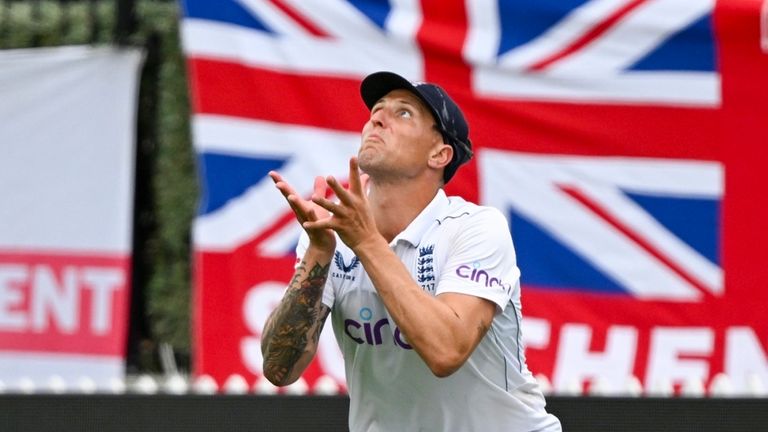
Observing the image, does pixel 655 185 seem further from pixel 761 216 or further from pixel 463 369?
pixel 463 369

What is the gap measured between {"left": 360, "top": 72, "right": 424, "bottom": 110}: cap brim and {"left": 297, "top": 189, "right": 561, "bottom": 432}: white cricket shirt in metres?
0.34

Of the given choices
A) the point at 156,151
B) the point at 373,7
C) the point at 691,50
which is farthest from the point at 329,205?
the point at 156,151

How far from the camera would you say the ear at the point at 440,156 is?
3.90m

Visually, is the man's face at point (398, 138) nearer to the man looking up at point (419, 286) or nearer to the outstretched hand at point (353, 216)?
the man looking up at point (419, 286)

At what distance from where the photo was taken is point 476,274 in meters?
3.60

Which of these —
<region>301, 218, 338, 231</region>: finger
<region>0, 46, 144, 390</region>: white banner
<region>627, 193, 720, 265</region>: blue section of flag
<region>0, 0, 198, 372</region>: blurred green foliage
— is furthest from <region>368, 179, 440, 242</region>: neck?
<region>0, 0, 198, 372</region>: blurred green foliage

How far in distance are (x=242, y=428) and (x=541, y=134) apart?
91.4 inches

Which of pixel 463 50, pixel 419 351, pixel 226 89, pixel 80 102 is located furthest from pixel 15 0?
pixel 419 351

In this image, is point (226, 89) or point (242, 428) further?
point (226, 89)

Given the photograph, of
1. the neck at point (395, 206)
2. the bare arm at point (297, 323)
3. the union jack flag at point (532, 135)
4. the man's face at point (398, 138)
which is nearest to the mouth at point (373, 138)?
the man's face at point (398, 138)

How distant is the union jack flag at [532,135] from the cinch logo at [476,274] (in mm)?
3671

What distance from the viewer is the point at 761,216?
7.11m

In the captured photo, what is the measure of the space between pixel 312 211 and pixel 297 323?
1.29 ft

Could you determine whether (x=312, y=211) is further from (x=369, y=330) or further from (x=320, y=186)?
(x=369, y=330)
